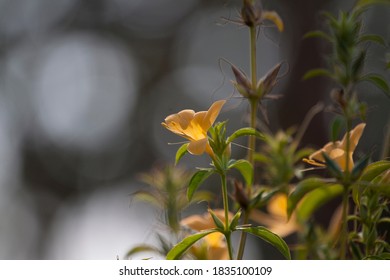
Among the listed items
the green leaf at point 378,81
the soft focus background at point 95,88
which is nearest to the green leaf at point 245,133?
the green leaf at point 378,81

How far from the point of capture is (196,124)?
0.62 metres

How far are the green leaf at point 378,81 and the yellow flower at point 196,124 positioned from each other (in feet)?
0.51

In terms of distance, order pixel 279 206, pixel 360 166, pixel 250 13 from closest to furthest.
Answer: pixel 360 166 → pixel 250 13 → pixel 279 206

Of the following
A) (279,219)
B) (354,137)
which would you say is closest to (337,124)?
(354,137)

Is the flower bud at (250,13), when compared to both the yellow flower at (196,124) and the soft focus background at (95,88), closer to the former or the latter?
the yellow flower at (196,124)

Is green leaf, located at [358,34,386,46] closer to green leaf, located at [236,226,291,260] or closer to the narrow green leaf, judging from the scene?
the narrow green leaf

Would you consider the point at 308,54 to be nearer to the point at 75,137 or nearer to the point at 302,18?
the point at 302,18

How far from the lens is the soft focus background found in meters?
3.41

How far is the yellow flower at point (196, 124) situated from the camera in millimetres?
602

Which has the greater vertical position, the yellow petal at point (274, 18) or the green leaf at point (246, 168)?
the yellow petal at point (274, 18)

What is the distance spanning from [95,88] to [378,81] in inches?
158

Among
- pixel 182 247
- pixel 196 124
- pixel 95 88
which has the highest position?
pixel 95 88

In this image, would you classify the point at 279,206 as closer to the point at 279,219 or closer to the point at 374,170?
the point at 279,219

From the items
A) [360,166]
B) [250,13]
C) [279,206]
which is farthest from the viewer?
[279,206]
